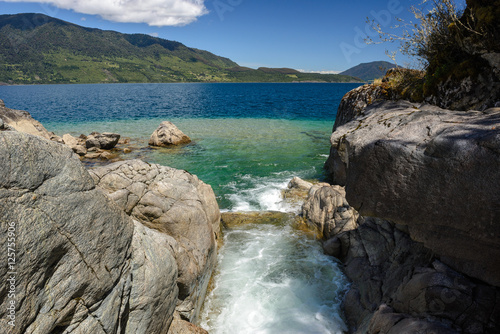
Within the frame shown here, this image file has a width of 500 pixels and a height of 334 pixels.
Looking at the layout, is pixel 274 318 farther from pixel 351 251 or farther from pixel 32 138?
pixel 32 138

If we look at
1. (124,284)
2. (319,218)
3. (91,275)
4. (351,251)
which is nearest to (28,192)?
(91,275)

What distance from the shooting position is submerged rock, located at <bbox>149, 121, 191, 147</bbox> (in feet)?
111

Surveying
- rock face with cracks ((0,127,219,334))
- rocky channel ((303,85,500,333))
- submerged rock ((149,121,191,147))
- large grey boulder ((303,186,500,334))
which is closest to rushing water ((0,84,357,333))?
large grey boulder ((303,186,500,334))

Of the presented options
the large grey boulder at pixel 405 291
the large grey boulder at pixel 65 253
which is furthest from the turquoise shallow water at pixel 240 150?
the large grey boulder at pixel 65 253

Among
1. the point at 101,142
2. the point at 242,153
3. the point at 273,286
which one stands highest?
the point at 101,142

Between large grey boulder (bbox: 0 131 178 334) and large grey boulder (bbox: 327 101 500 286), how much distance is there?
548 cm

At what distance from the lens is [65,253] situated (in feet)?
15.8

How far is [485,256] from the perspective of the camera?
4.87 m

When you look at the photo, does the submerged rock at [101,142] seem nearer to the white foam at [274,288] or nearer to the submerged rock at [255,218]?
the submerged rock at [255,218]

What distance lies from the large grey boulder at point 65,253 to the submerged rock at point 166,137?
28.5 m

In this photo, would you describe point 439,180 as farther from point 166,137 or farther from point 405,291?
point 166,137

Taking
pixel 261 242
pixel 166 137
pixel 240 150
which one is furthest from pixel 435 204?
pixel 166 137

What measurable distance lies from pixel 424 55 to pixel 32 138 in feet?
37.0

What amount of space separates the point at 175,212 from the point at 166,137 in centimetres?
2551
